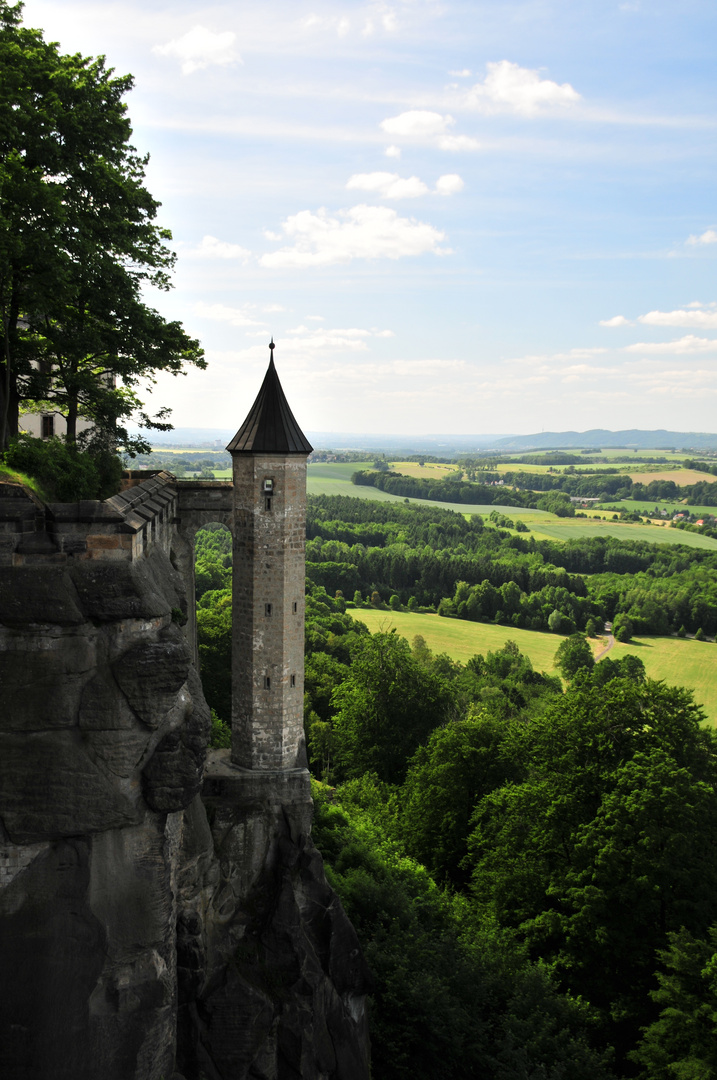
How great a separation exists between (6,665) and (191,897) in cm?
973

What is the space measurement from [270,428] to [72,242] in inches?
287

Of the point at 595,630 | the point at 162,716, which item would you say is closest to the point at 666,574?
the point at 595,630

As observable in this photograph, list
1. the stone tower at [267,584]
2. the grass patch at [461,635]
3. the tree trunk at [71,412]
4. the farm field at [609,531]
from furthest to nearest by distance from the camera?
the farm field at [609,531] → the grass patch at [461,635] → the stone tower at [267,584] → the tree trunk at [71,412]

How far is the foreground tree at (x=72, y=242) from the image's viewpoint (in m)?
16.8

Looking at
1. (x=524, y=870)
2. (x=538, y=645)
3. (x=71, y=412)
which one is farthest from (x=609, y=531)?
(x=71, y=412)

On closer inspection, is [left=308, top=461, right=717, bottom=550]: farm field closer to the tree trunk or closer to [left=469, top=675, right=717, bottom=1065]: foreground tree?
[left=469, top=675, right=717, bottom=1065]: foreground tree

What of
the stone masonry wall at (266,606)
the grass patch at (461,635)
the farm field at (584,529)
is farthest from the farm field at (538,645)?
the farm field at (584,529)

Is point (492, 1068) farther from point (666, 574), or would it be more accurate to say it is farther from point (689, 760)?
point (666, 574)

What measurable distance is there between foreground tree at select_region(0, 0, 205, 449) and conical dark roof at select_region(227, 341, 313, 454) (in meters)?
2.88

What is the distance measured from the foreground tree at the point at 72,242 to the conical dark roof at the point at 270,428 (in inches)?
113

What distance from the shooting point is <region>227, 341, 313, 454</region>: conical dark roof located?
22.2m

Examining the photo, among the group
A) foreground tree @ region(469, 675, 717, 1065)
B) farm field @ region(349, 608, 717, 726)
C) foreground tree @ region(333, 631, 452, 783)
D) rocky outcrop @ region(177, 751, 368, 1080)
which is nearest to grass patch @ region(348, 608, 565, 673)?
farm field @ region(349, 608, 717, 726)

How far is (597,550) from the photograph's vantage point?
12256 cm

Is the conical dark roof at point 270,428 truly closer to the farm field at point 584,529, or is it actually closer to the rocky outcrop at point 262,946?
the rocky outcrop at point 262,946
